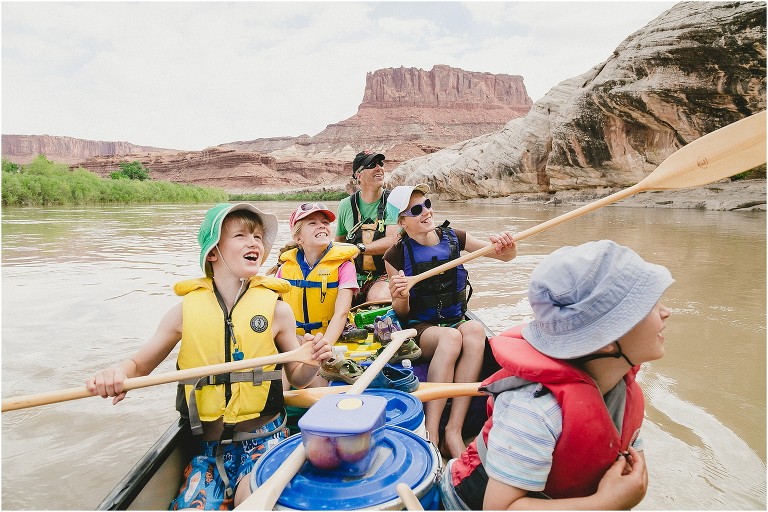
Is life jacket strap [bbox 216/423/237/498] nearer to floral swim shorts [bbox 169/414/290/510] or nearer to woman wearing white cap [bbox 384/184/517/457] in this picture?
floral swim shorts [bbox 169/414/290/510]

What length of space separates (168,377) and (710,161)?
9.30ft

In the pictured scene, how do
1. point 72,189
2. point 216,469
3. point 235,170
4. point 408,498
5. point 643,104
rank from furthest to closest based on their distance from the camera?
1. point 235,170
2. point 72,189
3. point 643,104
4. point 216,469
5. point 408,498

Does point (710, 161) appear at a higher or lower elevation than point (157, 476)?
higher

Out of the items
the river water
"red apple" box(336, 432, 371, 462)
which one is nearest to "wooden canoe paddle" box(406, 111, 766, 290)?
the river water

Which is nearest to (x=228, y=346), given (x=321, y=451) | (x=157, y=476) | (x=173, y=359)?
(x=157, y=476)

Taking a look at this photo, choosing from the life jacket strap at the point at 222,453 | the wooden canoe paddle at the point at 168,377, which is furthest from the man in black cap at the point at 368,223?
the life jacket strap at the point at 222,453

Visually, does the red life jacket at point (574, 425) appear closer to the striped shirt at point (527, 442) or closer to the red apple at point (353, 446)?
the striped shirt at point (527, 442)

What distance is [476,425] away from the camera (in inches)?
90.7

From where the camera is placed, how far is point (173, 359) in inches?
159

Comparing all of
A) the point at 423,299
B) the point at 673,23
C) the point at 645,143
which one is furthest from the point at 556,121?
the point at 423,299

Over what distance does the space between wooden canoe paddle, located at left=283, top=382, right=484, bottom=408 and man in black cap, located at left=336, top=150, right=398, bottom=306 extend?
61.2 inches

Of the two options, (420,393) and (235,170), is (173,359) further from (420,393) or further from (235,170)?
(235,170)

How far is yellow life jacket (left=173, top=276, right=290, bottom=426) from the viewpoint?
5.74 feet

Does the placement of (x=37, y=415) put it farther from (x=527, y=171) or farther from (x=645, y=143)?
(x=527, y=171)
